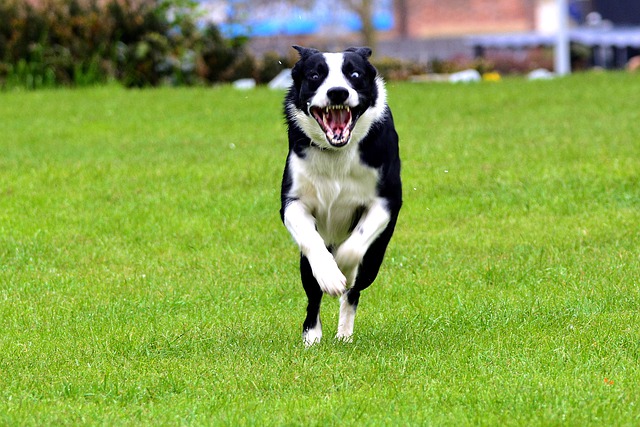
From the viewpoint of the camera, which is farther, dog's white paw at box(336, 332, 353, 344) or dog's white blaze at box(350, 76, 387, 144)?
dog's white paw at box(336, 332, 353, 344)

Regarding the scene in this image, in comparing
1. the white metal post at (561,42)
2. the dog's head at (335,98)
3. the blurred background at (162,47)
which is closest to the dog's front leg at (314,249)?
the dog's head at (335,98)

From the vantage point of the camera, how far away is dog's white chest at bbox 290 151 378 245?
659cm

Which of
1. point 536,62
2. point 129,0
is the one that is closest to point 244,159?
point 129,0

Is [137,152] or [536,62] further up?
[137,152]

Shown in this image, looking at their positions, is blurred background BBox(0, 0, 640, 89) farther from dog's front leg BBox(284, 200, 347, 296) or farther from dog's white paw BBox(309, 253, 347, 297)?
dog's white paw BBox(309, 253, 347, 297)

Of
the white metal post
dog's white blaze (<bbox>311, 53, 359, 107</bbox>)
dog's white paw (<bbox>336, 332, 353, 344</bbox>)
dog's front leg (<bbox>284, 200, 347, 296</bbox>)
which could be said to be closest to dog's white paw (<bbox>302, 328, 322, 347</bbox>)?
dog's white paw (<bbox>336, 332, 353, 344</bbox>)

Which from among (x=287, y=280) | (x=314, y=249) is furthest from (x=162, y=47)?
(x=314, y=249)

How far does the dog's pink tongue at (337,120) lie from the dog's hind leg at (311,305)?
0.76 metres

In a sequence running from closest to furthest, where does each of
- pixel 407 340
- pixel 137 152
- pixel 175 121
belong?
pixel 407 340
pixel 137 152
pixel 175 121

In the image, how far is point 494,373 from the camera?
6145 millimetres

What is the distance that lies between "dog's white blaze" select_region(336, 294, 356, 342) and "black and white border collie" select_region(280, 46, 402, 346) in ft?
0.70

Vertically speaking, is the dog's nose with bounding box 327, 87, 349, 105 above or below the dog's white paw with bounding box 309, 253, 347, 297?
above

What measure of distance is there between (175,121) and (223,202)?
Result: 5.36 m

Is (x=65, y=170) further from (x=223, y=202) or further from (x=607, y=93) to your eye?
(x=607, y=93)
